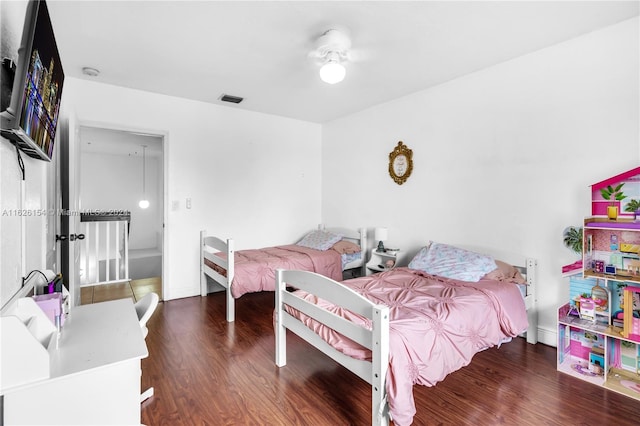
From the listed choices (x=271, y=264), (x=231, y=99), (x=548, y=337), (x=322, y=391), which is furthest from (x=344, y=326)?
(x=231, y=99)

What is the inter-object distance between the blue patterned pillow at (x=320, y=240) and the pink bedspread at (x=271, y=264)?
98 millimetres

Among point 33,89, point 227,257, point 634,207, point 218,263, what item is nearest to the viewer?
point 33,89

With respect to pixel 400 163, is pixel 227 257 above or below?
below

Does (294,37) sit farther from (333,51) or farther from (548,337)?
(548,337)

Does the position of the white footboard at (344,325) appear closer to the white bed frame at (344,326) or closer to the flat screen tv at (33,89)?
the white bed frame at (344,326)

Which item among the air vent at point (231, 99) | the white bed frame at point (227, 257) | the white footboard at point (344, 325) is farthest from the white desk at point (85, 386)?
the air vent at point (231, 99)

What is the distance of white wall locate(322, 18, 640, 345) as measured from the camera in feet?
7.68

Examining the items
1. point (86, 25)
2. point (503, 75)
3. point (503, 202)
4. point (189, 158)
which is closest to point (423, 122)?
point (503, 75)

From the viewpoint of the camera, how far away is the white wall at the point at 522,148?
2340 mm

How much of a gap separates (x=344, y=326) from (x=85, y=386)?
1.15 meters

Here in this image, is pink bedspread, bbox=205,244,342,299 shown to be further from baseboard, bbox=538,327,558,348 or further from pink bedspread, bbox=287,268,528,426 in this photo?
baseboard, bbox=538,327,558,348

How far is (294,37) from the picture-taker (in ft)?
7.96

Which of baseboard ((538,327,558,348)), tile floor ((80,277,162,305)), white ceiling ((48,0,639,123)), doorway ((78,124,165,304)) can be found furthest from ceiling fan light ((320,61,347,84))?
doorway ((78,124,165,304))

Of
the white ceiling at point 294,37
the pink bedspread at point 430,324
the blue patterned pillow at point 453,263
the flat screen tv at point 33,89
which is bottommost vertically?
the pink bedspread at point 430,324
